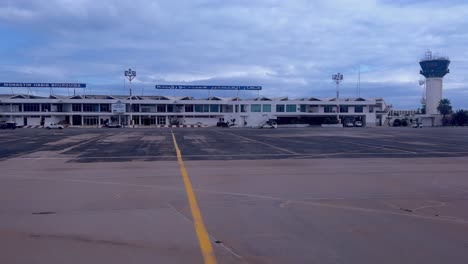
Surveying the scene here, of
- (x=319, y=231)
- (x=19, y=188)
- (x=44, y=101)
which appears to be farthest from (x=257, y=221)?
(x=44, y=101)

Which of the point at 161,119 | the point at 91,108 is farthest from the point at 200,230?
the point at 91,108

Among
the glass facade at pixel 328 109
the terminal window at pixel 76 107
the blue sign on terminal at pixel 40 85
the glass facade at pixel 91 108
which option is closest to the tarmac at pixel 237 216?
the glass facade at pixel 91 108

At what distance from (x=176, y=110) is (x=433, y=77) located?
7961 centimetres

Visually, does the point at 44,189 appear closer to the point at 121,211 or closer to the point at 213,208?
the point at 121,211

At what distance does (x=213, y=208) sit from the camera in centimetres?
891

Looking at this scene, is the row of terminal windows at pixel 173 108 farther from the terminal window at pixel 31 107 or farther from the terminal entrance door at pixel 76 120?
the terminal entrance door at pixel 76 120

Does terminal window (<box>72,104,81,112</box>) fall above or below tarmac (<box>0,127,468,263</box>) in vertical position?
above

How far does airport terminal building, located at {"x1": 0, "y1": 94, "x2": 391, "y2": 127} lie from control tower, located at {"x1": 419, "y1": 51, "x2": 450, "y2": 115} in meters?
23.0

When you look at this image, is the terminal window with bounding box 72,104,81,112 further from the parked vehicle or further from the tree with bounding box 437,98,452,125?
the tree with bounding box 437,98,452,125

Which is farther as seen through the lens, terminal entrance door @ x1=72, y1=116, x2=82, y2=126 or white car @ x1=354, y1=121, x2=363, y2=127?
terminal entrance door @ x1=72, y1=116, x2=82, y2=126

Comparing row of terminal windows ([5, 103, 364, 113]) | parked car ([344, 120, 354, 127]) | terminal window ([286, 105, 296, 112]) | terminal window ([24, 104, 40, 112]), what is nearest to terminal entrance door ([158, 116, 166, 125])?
row of terminal windows ([5, 103, 364, 113])

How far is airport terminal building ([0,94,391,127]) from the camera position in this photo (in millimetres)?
106938

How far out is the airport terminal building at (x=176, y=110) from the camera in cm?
10694

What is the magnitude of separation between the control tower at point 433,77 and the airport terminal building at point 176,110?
75.6 ft
